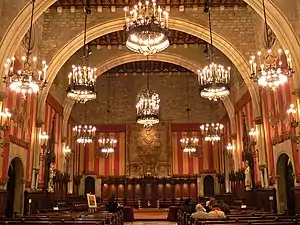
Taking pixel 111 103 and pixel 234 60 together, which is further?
pixel 111 103

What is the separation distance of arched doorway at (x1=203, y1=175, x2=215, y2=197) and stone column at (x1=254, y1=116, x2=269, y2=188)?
9.64 m

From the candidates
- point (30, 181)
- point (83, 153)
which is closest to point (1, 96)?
point (30, 181)

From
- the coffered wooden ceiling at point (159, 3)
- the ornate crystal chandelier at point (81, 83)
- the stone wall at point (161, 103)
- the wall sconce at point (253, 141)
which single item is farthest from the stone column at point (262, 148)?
the stone wall at point (161, 103)

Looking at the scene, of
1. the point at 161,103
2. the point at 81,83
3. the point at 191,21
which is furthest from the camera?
the point at 161,103

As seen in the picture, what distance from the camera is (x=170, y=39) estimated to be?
19.1 m

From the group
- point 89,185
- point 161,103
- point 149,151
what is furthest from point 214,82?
point 89,185

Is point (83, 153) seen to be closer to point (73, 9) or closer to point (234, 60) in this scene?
point (73, 9)

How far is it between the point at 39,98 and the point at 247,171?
10382 millimetres

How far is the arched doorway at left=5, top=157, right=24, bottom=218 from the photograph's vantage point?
13547 mm

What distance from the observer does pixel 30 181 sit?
14.5 m

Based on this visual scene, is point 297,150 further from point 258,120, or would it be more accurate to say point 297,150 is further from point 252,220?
point 252,220

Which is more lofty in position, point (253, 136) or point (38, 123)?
point (38, 123)

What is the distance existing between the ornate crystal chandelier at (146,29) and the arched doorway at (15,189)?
7.44 m

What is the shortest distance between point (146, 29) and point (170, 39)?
36.1 ft
